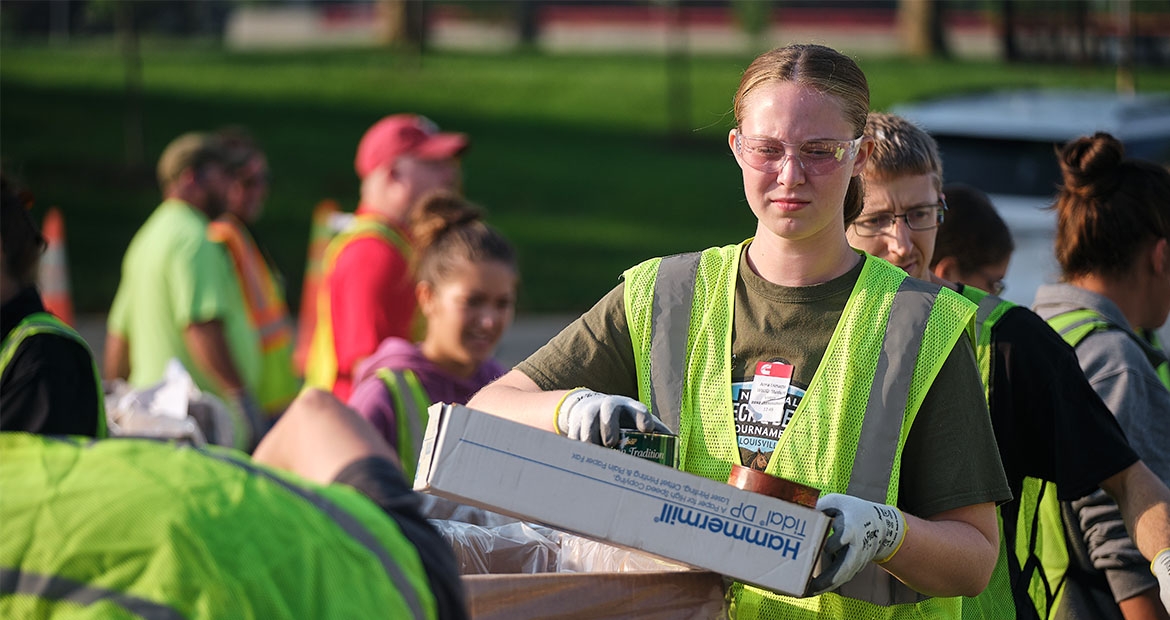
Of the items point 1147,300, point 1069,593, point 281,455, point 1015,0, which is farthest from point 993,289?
point 1015,0

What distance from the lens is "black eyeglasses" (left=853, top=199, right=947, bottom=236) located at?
10.3 feet

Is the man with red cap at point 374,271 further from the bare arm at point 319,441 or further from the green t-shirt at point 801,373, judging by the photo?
the bare arm at point 319,441

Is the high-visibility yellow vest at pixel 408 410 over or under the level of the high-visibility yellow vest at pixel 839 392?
under

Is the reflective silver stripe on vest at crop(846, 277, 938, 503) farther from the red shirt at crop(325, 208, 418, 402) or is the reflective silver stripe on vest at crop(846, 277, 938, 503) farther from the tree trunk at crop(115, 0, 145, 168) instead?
the tree trunk at crop(115, 0, 145, 168)

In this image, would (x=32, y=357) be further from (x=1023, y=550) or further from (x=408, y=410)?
(x=1023, y=550)

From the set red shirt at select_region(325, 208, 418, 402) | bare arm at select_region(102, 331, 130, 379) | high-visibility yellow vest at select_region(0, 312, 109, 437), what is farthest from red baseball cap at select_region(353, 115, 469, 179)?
high-visibility yellow vest at select_region(0, 312, 109, 437)

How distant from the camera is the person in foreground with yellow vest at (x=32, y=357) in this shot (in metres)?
2.92

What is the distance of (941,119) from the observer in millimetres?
8133

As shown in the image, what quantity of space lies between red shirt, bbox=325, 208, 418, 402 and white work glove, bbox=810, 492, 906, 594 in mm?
3412

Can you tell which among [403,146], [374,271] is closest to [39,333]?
[374,271]

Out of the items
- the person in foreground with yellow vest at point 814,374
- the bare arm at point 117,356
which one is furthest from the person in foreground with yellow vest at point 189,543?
the bare arm at point 117,356

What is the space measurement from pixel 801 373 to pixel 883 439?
7.7 inches

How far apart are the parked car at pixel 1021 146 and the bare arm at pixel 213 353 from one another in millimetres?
3909

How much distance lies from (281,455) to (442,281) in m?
2.56
